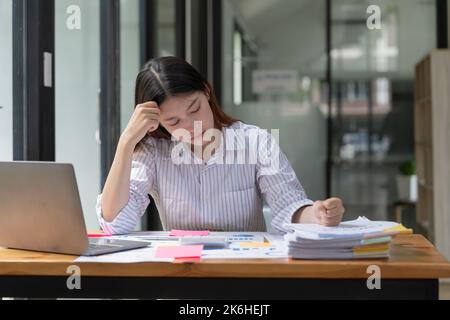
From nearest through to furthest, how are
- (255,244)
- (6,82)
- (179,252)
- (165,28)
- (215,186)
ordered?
1. (179,252)
2. (255,244)
3. (215,186)
4. (6,82)
5. (165,28)

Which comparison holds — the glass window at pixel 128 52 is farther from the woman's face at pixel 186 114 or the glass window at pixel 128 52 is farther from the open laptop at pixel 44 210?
the open laptop at pixel 44 210

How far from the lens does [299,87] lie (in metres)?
6.43

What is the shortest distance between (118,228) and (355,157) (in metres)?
4.66

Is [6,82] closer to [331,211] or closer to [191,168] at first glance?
[191,168]

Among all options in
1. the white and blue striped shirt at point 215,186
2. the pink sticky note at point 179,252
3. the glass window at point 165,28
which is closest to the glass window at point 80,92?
the white and blue striped shirt at point 215,186

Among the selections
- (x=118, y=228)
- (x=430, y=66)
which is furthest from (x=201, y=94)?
(x=430, y=66)

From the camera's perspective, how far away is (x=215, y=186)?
7.70ft

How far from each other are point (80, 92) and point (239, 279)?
76.4 inches

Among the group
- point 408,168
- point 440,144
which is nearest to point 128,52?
point 440,144

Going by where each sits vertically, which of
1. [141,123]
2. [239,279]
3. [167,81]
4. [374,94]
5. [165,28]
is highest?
[165,28]

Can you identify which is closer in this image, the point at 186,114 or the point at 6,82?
the point at 186,114

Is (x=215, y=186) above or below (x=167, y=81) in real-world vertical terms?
below

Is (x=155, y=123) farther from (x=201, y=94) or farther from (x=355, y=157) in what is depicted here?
(x=355, y=157)
